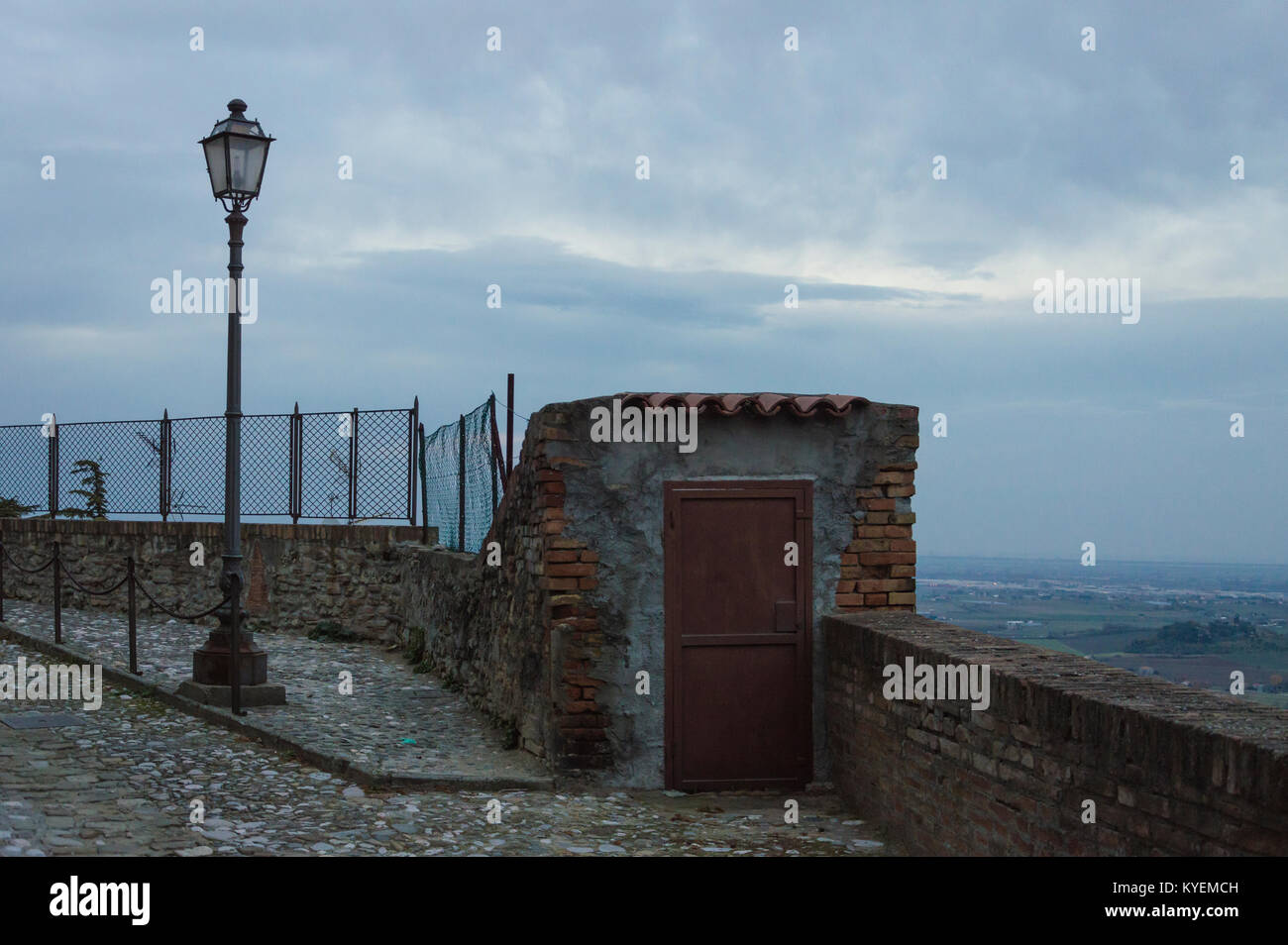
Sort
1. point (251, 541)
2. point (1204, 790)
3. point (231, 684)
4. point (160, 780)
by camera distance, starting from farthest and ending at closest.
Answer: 1. point (251, 541)
2. point (231, 684)
3. point (160, 780)
4. point (1204, 790)

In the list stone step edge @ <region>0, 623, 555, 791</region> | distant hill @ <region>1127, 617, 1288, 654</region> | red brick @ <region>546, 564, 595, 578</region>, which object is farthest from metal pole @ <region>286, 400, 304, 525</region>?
distant hill @ <region>1127, 617, 1288, 654</region>

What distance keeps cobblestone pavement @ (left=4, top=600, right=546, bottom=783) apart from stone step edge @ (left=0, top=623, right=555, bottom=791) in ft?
0.20

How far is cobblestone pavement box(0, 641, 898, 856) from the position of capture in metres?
6.44

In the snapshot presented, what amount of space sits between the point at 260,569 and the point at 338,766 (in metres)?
7.99

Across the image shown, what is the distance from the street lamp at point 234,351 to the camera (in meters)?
10.2

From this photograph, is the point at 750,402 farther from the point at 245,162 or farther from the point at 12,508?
the point at 12,508

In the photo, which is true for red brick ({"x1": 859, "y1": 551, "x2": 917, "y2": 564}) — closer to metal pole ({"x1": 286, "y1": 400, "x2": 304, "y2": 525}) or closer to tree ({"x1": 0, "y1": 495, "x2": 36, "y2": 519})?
metal pole ({"x1": 286, "y1": 400, "x2": 304, "y2": 525})

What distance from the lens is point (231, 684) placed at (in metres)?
9.80

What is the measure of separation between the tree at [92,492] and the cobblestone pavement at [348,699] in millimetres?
1961

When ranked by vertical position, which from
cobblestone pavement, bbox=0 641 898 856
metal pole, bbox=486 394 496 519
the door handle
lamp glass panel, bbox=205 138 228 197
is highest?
lamp glass panel, bbox=205 138 228 197

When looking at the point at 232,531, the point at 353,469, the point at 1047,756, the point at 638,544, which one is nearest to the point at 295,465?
the point at 353,469
